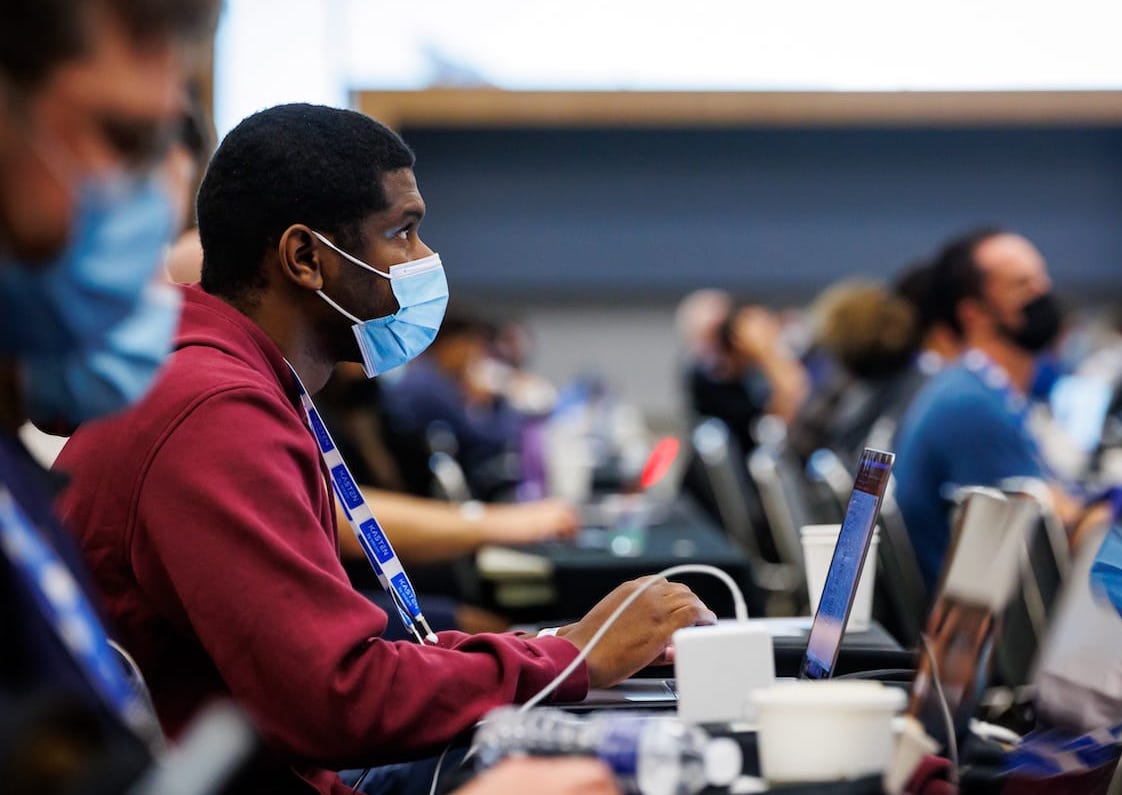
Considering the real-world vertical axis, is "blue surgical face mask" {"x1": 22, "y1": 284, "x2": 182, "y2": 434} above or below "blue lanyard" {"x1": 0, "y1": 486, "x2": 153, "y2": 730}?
above

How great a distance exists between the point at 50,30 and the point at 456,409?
Result: 18.9 feet

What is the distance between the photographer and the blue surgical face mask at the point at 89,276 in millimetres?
938

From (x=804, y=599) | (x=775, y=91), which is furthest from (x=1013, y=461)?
(x=775, y=91)

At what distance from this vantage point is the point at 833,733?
106cm

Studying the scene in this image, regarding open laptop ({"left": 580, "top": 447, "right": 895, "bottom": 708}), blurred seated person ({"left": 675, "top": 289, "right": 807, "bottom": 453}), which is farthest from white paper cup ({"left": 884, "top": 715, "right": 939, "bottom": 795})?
blurred seated person ({"left": 675, "top": 289, "right": 807, "bottom": 453})

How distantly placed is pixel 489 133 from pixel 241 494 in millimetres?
8838

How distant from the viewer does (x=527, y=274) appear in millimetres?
10297

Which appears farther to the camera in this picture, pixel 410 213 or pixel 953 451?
pixel 953 451

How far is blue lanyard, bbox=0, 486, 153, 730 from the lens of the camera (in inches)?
34.6

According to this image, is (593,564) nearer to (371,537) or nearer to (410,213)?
(371,537)

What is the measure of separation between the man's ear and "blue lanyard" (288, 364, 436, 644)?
131 mm

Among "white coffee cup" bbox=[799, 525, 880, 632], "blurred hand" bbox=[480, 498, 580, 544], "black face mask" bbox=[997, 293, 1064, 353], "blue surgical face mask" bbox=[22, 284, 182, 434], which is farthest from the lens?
"black face mask" bbox=[997, 293, 1064, 353]

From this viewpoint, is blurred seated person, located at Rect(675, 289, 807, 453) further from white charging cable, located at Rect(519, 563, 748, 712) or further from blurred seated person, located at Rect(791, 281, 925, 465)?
white charging cable, located at Rect(519, 563, 748, 712)

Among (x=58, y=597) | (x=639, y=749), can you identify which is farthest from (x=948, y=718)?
(x=58, y=597)
